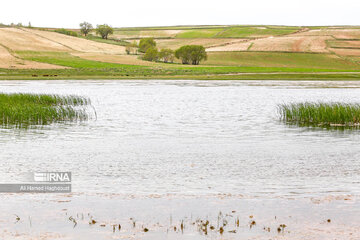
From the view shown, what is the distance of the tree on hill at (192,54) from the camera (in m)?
157

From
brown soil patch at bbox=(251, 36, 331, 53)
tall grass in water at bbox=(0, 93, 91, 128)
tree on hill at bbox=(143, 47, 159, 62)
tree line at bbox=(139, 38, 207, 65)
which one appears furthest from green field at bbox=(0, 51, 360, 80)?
tall grass in water at bbox=(0, 93, 91, 128)

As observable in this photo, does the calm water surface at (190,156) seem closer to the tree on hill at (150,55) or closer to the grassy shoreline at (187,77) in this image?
the grassy shoreline at (187,77)

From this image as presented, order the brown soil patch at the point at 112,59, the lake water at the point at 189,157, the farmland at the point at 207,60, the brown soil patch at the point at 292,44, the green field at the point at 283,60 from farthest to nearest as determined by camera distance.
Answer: the brown soil patch at the point at 292,44, the green field at the point at 283,60, the brown soil patch at the point at 112,59, the farmland at the point at 207,60, the lake water at the point at 189,157

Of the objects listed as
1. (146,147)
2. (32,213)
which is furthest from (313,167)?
(32,213)

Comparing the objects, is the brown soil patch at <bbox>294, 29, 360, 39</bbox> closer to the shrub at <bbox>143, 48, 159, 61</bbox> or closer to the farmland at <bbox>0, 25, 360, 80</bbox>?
the farmland at <bbox>0, 25, 360, 80</bbox>

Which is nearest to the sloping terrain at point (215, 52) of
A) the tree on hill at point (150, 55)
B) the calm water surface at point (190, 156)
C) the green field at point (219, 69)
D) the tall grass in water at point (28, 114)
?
the green field at point (219, 69)

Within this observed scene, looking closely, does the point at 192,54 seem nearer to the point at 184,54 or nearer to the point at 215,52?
the point at 184,54

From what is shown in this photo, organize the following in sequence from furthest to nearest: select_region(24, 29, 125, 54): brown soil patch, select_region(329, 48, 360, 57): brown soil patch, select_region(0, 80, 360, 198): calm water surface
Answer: select_region(24, 29, 125, 54): brown soil patch < select_region(329, 48, 360, 57): brown soil patch < select_region(0, 80, 360, 198): calm water surface

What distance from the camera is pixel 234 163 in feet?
74.6

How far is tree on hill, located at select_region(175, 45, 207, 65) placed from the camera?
157 m

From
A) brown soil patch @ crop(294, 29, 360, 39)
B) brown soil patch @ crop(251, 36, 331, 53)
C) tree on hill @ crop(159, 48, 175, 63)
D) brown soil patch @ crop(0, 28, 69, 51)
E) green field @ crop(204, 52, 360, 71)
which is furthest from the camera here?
brown soil patch @ crop(294, 29, 360, 39)

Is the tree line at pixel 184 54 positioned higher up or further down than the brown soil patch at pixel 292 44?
further down

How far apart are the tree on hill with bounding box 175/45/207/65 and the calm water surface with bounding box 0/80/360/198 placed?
114 metres

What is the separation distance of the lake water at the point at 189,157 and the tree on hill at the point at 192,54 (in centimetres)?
11458
